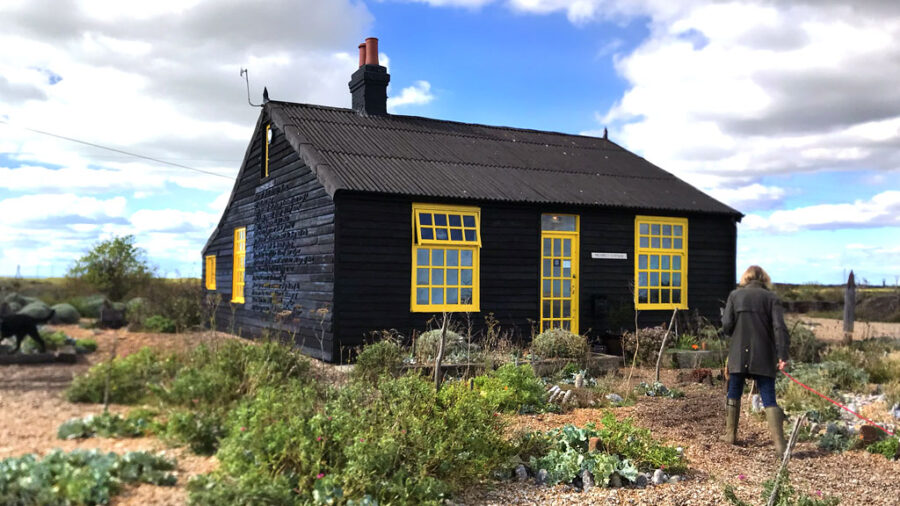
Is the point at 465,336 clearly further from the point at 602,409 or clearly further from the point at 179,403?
the point at 179,403

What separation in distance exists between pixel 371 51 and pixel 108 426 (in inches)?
517

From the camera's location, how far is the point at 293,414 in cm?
507

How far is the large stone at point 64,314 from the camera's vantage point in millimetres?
4268

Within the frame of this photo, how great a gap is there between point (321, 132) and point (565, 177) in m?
5.28

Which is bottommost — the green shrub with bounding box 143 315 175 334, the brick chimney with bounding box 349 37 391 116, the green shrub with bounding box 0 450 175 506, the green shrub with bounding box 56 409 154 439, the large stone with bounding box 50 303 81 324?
the green shrub with bounding box 0 450 175 506

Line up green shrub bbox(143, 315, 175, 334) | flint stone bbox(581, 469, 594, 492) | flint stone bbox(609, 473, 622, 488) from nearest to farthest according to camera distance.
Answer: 1. green shrub bbox(143, 315, 175, 334)
2. flint stone bbox(581, 469, 594, 492)
3. flint stone bbox(609, 473, 622, 488)

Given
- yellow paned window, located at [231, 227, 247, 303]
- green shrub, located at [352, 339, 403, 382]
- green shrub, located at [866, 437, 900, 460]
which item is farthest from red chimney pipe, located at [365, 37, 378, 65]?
green shrub, located at [866, 437, 900, 460]

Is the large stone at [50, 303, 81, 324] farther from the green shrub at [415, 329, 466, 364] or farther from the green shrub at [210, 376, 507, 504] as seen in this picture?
the green shrub at [415, 329, 466, 364]

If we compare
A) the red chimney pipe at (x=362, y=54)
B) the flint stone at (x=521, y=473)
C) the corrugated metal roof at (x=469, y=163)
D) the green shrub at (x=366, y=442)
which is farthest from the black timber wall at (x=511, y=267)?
the flint stone at (x=521, y=473)

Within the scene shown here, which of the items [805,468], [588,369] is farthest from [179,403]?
[588,369]

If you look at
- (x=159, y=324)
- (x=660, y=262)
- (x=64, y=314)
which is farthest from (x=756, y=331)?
(x=660, y=262)

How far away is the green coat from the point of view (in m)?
7.19

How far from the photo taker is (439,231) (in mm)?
12766

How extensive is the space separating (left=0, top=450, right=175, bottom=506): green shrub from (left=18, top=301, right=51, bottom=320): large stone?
81cm
